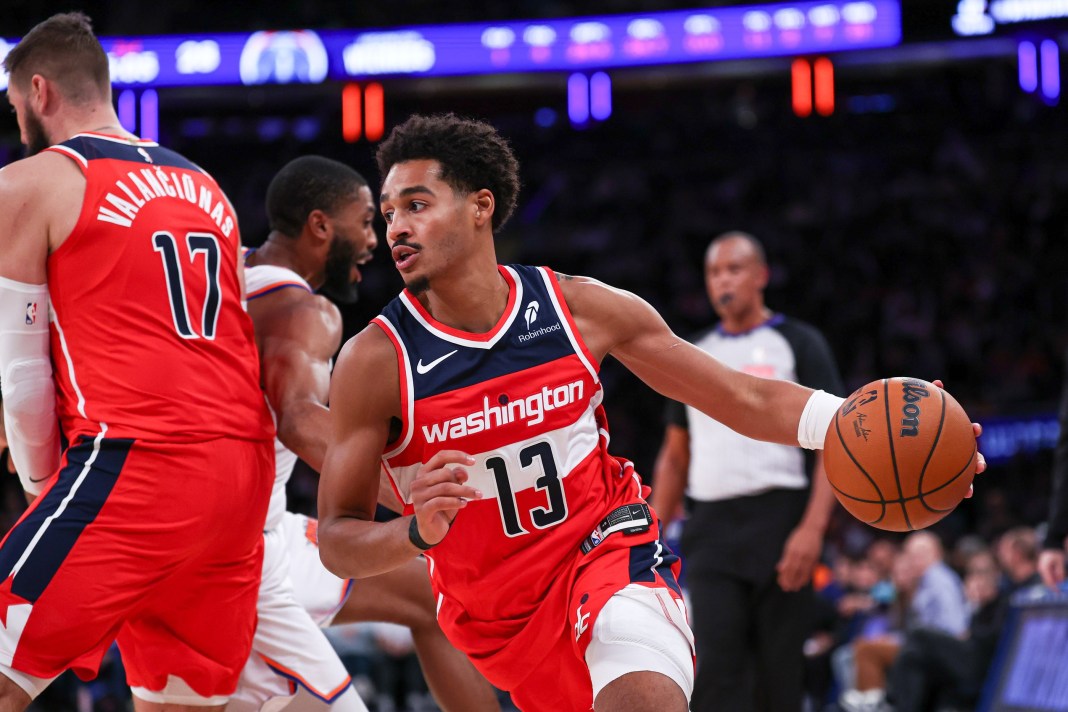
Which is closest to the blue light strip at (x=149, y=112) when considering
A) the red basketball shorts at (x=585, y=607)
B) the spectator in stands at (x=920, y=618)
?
the spectator in stands at (x=920, y=618)

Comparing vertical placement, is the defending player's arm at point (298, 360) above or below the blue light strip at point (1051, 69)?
below

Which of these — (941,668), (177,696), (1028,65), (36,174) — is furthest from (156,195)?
(1028,65)

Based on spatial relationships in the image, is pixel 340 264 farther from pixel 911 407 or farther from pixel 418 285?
pixel 911 407

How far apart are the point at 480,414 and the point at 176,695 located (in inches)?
50.4

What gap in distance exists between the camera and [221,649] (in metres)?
3.39

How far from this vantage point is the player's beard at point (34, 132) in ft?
11.1

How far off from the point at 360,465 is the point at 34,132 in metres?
1.42

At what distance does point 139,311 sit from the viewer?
10.4 feet

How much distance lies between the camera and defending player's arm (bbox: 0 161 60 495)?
3.03 metres

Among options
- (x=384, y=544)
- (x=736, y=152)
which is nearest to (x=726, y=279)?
(x=384, y=544)

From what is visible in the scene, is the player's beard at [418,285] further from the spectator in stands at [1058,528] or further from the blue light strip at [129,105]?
the blue light strip at [129,105]

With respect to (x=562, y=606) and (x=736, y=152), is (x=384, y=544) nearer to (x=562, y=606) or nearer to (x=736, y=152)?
(x=562, y=606)

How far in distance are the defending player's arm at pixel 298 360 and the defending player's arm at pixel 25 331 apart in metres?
0.63

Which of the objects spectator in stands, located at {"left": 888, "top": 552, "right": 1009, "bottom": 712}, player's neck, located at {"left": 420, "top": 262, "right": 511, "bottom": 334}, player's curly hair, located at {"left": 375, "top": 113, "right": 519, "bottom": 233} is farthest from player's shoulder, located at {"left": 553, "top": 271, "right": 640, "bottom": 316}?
spectator in stands, located at {"left": 888, "top": 552, "right": 1009, "bottom": 712}
